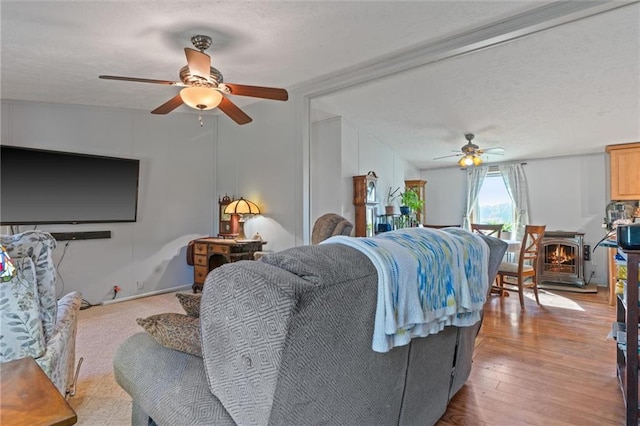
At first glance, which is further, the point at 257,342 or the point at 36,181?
the point at 36,181

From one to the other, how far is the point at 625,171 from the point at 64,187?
7.37m

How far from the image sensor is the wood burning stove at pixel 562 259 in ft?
16.9

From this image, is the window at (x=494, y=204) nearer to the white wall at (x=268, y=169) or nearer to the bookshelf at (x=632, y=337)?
the white wall at (x=268, y=169)

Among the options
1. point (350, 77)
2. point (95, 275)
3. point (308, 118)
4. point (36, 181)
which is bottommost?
point (95, 275)

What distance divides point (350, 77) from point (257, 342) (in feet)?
10.7

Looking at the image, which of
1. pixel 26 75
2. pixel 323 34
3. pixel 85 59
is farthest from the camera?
pixel 26 75

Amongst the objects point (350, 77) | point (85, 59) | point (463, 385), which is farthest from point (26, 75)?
point (463, 385)

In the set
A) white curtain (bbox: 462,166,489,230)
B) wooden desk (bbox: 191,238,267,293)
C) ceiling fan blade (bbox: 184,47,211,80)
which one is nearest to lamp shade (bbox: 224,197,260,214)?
wooden desk (bbox: 191,238,267,293)

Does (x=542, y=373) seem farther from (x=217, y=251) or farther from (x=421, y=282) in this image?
(x=217, y=251)

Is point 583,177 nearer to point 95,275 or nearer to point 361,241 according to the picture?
point 361,241

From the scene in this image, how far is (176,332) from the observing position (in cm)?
111

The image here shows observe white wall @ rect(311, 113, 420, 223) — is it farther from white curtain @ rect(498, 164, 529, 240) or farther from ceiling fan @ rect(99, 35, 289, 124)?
white curtain @ rect(498, 164, 529, 240)

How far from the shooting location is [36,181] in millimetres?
3617

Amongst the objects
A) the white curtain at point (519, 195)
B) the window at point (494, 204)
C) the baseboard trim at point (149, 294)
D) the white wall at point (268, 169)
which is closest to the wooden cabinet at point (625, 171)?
the white curtain at point (519, 195)
